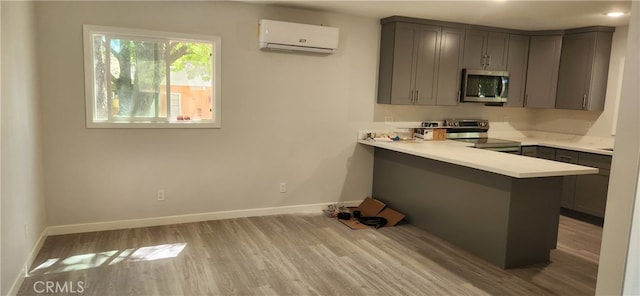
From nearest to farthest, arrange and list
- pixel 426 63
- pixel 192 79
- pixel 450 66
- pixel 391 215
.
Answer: pixel 192 79 → pixel 391 215 → pixel 426 63 → pixel 450 66

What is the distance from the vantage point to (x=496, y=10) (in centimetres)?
437

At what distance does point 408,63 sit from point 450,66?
23.7 inches

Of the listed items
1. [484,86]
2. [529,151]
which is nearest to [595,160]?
[529,151]

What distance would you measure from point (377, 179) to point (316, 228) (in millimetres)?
1231

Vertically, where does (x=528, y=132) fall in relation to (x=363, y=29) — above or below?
below

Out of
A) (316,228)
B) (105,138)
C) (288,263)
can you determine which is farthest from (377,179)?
(105,138)

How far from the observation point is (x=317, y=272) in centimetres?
327

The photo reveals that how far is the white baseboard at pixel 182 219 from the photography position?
13.0 ft

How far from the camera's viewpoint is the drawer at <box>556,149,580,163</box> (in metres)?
4.99

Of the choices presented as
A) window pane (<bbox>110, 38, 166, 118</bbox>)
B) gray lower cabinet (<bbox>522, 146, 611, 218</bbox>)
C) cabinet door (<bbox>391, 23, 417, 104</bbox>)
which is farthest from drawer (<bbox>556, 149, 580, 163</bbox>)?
window pane (<bbox>110, 38, 166, 118</bbox>)

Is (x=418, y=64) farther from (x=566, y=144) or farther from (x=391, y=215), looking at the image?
(x=566, y=144)

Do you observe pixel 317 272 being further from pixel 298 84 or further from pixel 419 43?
pixel 419 43

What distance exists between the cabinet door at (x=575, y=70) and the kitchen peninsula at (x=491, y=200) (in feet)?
6.85

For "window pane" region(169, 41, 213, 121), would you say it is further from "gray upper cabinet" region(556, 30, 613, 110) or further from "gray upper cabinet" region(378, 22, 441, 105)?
"gray upper cabinet" region(556, 30, 613, 110)
